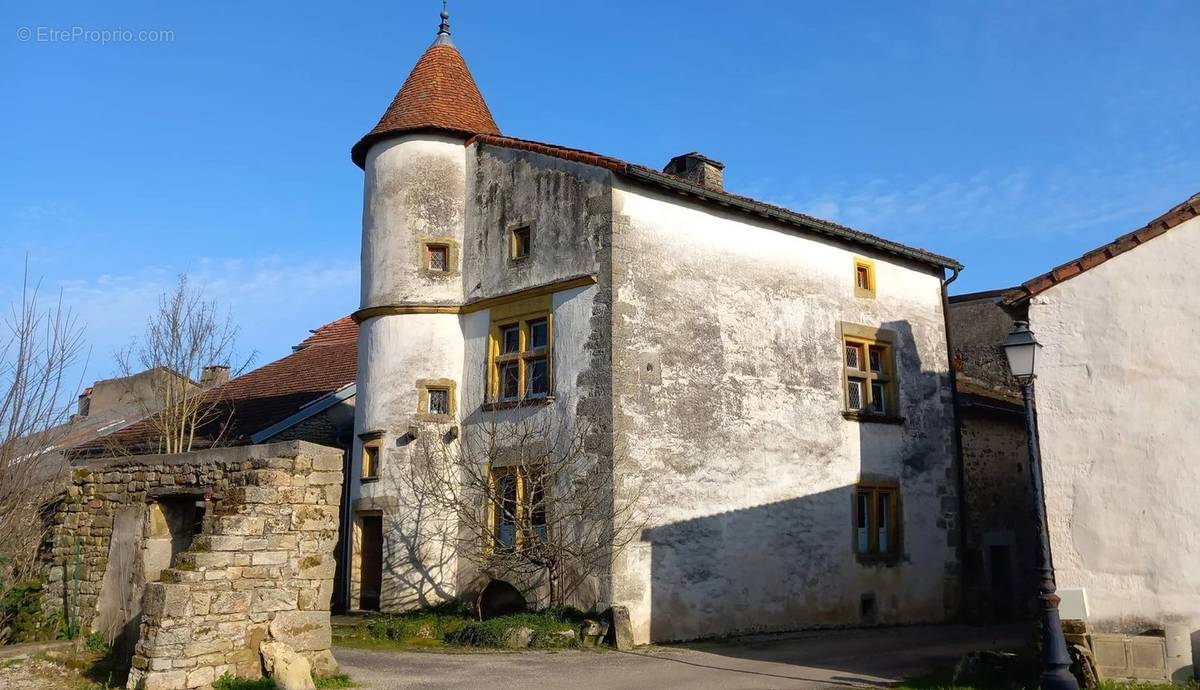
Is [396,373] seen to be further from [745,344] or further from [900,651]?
[900,651]

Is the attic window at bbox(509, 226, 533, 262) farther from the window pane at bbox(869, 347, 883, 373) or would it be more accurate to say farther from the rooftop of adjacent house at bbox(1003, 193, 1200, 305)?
the rooftop of adjacent house at bbox(1003, 193, 1200, 305)

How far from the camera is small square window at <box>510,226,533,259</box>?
54.6 ft

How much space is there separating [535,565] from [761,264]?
6247mm

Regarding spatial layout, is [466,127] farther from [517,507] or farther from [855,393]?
[855,393]

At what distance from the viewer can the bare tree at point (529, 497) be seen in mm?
14430

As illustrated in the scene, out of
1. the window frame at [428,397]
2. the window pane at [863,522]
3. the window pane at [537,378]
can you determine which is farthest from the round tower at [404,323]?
the window pane at [863,522]

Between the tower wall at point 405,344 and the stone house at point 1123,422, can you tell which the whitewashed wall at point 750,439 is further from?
the stone house at point 1123,422

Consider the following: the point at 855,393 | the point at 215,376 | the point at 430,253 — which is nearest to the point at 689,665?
the point at 855,393

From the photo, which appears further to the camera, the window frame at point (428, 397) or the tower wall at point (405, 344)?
the window frame at point (428, 397)

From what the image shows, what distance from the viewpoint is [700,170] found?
60.8 feet

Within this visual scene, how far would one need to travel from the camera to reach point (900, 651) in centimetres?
1393

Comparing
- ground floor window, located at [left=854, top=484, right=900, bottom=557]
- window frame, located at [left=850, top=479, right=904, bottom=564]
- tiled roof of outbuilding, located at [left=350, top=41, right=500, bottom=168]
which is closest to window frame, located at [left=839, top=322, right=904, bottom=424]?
window frame, located at [left=850, top=479, right=904, bottom=564]

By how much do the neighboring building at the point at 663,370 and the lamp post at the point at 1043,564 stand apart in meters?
6.28

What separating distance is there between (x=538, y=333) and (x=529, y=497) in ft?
9.00
